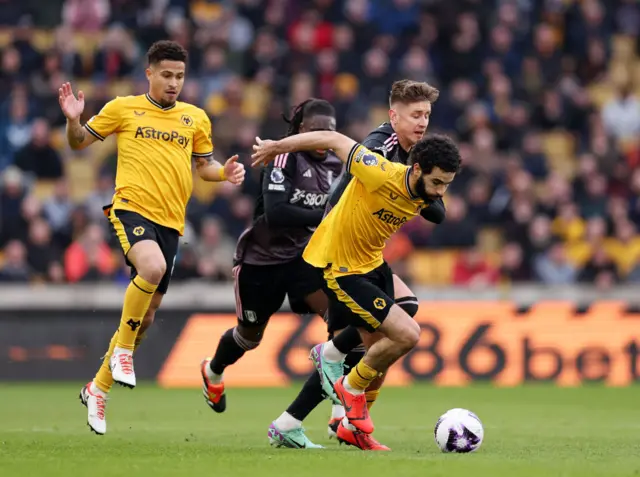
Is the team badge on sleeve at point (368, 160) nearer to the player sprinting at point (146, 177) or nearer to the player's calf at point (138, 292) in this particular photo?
the player sprinting at point (146, 177)

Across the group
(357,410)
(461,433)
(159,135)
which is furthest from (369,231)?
(159,135)

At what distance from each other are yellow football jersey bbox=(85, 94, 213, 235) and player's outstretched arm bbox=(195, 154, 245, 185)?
19 centimetres

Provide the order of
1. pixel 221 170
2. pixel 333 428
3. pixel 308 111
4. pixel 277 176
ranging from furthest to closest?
pixel 277 176 → pixel 308 111 → pixel 333 428 → pixel 221 170

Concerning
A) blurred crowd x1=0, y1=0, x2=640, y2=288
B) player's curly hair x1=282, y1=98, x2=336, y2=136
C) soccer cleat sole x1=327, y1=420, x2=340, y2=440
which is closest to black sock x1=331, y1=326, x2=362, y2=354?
soccer cleat sole x1=327, y1=420, x2=340, y2=440

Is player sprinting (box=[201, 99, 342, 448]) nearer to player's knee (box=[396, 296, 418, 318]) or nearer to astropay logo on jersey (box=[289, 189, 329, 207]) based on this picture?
astropay logo on jersey (box=[289, 189, 329, 207])

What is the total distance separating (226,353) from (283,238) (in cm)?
110

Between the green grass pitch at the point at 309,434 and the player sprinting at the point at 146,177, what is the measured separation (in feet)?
2.88

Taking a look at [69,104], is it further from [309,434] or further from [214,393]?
[309,434]

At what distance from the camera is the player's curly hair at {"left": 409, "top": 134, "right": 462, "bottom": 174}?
8430 mm

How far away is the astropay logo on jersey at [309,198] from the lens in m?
10.5

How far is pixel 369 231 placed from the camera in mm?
8922

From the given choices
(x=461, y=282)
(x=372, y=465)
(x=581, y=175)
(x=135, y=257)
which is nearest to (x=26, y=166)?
(x=461, y=282)

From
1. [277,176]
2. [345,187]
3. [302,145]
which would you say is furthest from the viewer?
[277,176]

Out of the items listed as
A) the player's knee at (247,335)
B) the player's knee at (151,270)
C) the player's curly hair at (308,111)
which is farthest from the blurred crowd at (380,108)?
the player's knee at (151,270)
